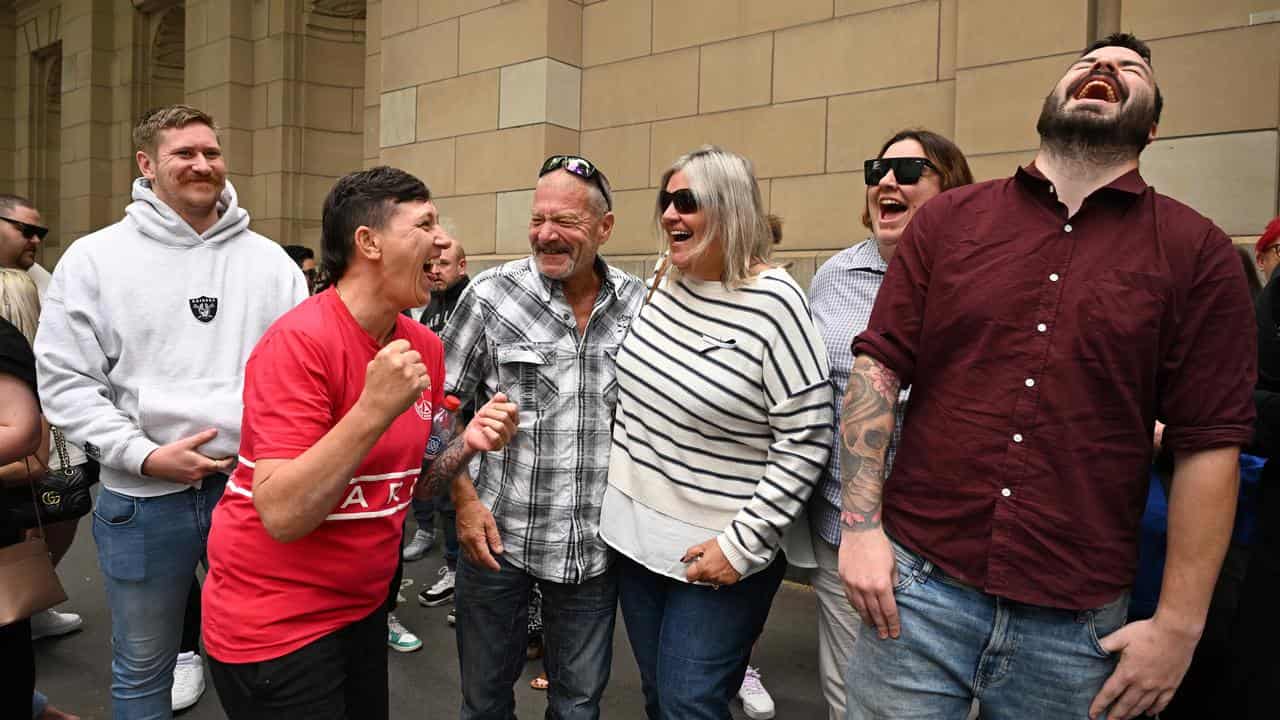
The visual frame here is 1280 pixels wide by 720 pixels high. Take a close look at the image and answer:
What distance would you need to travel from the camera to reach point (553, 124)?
22.7ft

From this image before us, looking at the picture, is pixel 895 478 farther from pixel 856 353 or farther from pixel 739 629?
pixel 739 629

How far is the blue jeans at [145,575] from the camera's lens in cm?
256

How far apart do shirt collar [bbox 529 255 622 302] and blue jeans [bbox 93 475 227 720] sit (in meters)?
1.28

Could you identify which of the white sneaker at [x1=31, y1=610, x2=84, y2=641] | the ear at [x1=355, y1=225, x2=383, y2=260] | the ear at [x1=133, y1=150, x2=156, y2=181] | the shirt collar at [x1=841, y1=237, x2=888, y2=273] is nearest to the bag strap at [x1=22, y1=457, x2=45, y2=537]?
the ear at [x1=133, y1=150, x2=156, y2=181]

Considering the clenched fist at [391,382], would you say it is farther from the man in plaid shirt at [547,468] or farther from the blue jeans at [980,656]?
the blue jeans at [980,656]

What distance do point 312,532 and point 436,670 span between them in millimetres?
2546

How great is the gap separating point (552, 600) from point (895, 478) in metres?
1.19

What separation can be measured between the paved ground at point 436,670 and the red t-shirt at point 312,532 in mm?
2029

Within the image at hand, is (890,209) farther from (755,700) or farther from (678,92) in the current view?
(678,92)

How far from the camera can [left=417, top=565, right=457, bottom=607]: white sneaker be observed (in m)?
4.85

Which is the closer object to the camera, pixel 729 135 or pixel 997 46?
pixel 997 46

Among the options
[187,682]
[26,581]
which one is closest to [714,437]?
[26,581]

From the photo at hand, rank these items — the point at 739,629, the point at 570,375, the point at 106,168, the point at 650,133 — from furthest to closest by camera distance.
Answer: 1. the point at 106,168
2. the point at 650,133
3. the point at 570,375
4. the point at 739,629

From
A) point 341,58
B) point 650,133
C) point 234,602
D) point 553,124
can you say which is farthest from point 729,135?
point 341,58
